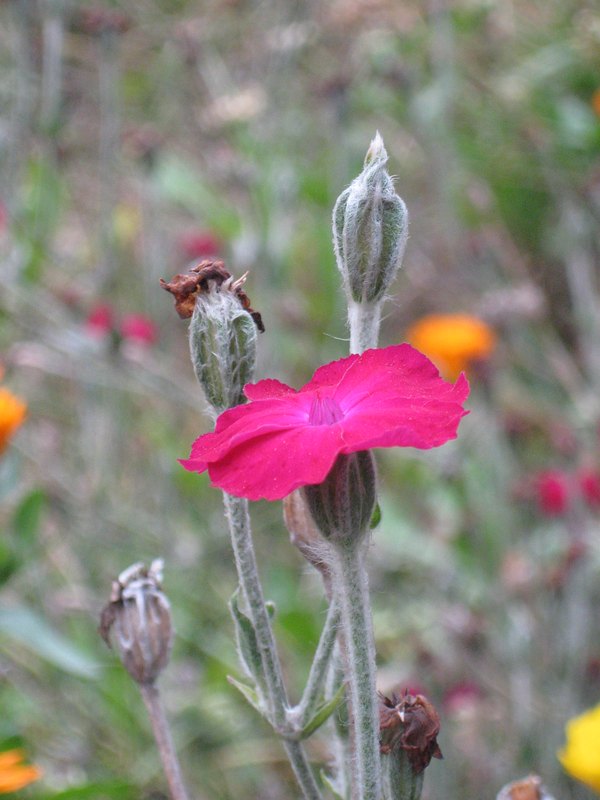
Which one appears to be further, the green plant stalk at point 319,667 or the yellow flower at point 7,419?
the yellow flower at point 7,419

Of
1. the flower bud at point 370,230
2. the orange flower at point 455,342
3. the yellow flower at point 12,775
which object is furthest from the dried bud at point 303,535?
the orange flower at point 455,342

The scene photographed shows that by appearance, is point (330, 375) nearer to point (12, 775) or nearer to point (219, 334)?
point (219, 334)

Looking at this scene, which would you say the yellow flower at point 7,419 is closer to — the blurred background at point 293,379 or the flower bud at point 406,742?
the blurred background at point 293,379

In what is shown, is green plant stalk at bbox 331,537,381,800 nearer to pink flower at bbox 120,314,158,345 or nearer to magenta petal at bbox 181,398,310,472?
magenta petal at bbox 181,398,310,472

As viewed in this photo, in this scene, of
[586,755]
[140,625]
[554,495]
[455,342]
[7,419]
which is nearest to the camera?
[140,625]

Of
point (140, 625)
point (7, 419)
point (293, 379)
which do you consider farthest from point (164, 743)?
point (293, 379)

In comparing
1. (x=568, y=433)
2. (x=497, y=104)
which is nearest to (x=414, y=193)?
(x=497, y=104)

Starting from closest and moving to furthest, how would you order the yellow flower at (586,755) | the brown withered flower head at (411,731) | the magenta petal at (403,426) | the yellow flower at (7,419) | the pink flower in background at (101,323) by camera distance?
the magenta petal at (403,426)
the brown withered flower head at (411,731)
the yellow flower at (586,755)
the yellow flower at (7,419)
the pink flower in background at (101,323)
